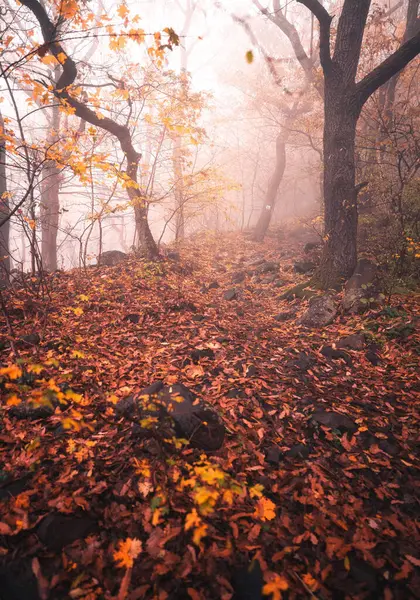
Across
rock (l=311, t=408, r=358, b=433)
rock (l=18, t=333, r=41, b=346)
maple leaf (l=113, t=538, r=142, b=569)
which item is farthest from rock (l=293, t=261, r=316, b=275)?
maple leaf (l=113, t=538, r=142, b=569)

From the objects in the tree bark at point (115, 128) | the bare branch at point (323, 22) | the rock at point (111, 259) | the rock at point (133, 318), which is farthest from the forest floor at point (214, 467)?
the bare branch at point (323, 22)

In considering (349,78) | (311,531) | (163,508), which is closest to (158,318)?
(163,508)

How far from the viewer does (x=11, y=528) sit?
7.16 ft

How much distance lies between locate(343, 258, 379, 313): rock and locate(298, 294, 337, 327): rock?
294 mm

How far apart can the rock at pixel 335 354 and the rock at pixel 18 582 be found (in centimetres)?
439

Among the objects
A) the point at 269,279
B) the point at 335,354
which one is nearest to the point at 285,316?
the point at 335,354

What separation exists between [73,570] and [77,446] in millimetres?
1091

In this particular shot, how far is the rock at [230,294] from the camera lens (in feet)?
25.4

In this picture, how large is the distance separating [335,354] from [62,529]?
4215mm

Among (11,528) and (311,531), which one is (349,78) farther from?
(11,528)

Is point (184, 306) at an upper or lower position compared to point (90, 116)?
lower

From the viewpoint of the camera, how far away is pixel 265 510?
252cm

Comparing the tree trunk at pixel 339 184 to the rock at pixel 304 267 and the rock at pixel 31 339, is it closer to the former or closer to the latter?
the rock at pixel 304 267

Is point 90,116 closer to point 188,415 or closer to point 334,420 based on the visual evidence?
point 188,415
